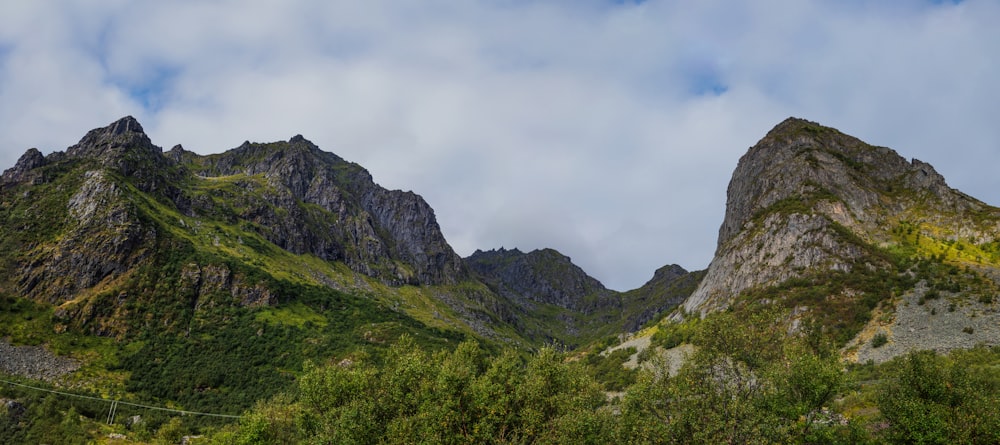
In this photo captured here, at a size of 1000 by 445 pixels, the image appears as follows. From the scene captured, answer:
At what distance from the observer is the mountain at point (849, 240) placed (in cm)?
8456

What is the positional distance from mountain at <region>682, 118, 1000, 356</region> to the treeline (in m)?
41.0

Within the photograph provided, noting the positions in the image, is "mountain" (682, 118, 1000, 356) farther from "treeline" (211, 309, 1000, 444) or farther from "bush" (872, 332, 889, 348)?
"treeline" (211, 309, 1000, 444)

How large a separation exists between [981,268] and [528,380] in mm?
97700

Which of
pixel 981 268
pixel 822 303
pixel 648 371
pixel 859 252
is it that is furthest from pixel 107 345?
pixel 981 268

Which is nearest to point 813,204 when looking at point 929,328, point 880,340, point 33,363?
point 929,328

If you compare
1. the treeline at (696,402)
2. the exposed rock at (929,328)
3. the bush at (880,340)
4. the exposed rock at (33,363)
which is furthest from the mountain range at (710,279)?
the treeline at (696,402)

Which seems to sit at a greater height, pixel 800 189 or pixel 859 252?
pixel 800 189

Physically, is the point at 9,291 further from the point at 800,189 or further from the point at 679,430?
the point at 800,189

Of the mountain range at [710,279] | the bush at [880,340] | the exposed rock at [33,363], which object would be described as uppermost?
the mountain range at [710,279]

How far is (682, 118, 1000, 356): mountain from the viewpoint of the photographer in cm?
8456

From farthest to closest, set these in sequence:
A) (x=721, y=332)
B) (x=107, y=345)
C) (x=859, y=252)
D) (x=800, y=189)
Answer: (x=107, y=345) → (x=800, y=189) → (x=859, y=252) → (x=721, y=332)

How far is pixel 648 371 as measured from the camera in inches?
1585

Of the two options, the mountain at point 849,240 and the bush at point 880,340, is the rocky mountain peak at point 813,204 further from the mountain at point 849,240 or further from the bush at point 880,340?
the bush at point 880,340

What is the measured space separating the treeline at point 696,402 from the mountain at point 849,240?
41.0m
